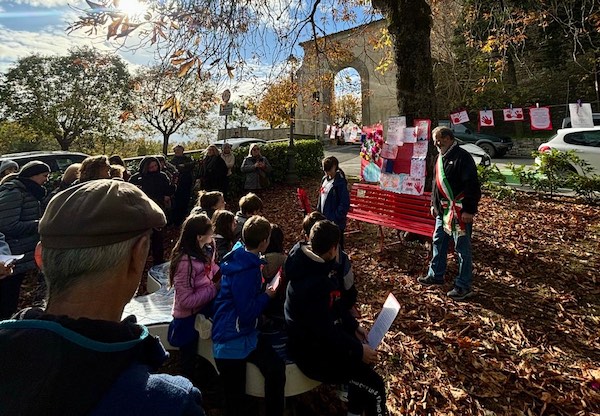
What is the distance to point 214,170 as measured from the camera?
25.5ft

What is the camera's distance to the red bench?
5.31 metres

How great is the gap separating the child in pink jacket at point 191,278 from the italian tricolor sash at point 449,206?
2.64m

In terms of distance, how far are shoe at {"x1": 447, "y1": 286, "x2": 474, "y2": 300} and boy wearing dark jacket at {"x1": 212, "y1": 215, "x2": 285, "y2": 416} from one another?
2.53 m

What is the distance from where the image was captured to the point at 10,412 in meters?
0.76

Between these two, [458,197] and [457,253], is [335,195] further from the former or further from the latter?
[457,253]

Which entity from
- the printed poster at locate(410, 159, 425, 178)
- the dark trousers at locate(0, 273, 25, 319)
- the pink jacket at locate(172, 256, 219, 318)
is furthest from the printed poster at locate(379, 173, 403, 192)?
the dark trousers at locate(0, 273, 25, 319)

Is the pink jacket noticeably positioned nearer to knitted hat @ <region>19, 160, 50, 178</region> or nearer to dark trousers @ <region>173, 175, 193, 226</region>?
knitted hat @ <region>19, 160, 50, 178</region>

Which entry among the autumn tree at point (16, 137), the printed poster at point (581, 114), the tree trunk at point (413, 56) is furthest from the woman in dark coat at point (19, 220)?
the autumn tree at point (16, 137)

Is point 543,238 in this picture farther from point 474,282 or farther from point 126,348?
point 126,348

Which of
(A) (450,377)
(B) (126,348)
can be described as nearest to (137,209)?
(B) (126,348)

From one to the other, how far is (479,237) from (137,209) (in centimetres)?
604

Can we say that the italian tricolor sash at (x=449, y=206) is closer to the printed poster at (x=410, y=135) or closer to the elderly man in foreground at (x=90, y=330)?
the printed poster at (x=410, y=135)

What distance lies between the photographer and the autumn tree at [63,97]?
23.3 metres

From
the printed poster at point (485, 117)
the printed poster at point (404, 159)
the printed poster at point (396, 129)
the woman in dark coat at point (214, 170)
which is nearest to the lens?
the printed poster at point (396, 129)
